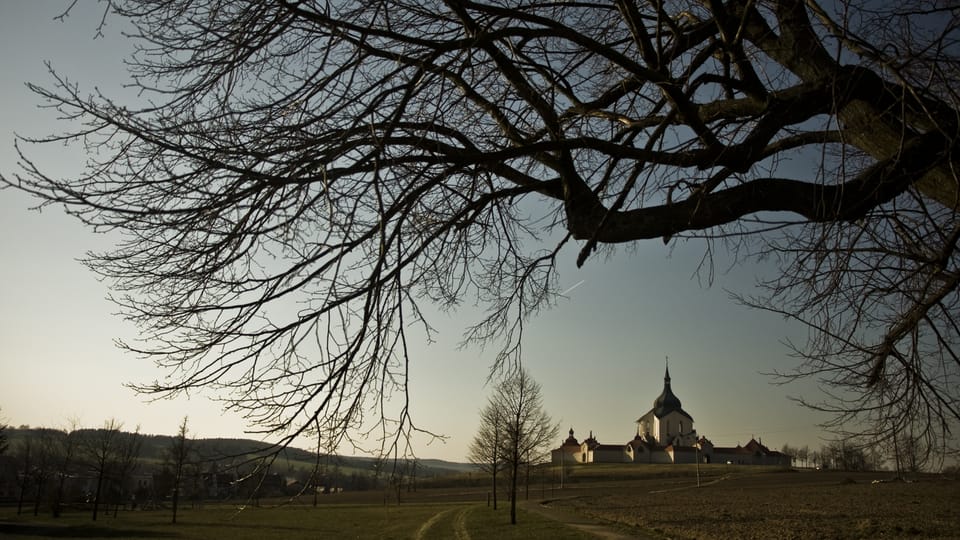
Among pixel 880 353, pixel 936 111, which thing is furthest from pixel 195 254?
pixel 880 353

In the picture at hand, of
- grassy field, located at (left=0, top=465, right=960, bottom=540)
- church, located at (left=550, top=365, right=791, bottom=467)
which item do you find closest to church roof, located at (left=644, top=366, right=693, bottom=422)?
church, located at (left=550, top=365, right=791, bottom=467)

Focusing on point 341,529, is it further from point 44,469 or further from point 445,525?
point 44,469

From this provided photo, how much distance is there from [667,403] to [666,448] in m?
9.59

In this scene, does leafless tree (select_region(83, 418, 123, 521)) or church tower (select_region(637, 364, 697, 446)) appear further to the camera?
church tower (select_region(637, 364, 697, 446))

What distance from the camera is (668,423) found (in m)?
113

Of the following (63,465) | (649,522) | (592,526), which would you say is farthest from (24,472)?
(649,522)

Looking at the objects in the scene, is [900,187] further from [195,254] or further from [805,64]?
[195,254]

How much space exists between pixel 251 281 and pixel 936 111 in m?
4.42

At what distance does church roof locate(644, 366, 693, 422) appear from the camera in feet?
374

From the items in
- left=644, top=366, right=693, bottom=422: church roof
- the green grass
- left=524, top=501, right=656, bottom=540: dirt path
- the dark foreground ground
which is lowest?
the green grass

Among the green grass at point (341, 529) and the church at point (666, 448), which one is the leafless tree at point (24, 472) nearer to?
the green grass at point (341, 529)

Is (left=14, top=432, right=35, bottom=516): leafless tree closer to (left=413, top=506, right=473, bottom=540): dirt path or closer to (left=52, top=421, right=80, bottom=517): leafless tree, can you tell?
(left=52, top=421, right=80, bottom=517): leafless tree

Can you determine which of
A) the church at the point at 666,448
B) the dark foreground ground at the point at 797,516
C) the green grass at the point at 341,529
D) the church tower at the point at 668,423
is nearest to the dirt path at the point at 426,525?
the green grass at the point at 341,529

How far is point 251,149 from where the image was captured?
3.86 metres
